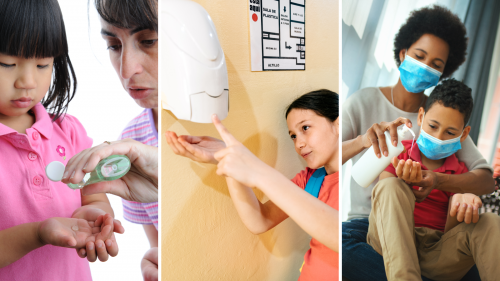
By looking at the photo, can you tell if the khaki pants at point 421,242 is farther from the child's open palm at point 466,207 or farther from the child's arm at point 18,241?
the child's arm at point 18,241

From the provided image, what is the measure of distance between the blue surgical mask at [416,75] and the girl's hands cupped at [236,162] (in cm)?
49

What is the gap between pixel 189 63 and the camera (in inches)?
30.7

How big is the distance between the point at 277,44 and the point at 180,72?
1.52 ft

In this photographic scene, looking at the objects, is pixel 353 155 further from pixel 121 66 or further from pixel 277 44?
pixel 121 66

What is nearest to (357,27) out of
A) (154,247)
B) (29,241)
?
(154,247)

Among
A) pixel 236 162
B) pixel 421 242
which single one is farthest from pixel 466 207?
pixel 236 162

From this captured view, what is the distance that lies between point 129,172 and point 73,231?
18 cm

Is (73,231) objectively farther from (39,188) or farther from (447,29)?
(447,29)

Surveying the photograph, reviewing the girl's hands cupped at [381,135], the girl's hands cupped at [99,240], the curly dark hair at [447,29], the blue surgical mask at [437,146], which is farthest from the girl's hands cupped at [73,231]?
the curly dark hair at [447,29]

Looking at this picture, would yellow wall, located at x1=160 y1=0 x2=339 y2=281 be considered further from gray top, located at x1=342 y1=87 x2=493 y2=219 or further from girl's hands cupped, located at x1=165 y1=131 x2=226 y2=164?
gray top, located at x1=342 y1=87 x2=493 y2=219

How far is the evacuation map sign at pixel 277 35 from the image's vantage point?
3.49ft

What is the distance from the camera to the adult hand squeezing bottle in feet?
2.22

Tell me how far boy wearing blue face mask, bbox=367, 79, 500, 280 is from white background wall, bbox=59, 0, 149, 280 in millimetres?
710

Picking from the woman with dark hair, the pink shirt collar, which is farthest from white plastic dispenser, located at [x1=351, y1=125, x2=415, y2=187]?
the pink shirt collar
